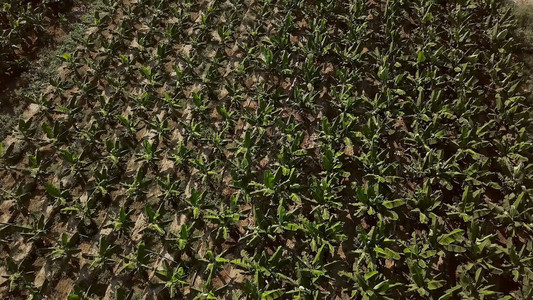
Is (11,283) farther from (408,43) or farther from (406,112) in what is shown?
(408,43)

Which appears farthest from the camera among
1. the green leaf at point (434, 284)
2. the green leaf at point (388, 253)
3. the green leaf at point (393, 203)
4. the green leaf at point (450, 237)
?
the green leaf at point (393, 203)

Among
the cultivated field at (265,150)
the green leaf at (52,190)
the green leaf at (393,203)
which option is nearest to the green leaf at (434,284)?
the cultivated field at (265,150)

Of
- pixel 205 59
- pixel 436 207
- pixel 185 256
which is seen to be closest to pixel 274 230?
pixel 185 256

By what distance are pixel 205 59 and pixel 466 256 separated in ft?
19.2

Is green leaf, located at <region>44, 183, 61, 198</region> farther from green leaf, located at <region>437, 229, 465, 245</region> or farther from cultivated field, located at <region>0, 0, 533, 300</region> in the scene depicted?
green leaf, located at <region>437, 229, 465, 245</region>

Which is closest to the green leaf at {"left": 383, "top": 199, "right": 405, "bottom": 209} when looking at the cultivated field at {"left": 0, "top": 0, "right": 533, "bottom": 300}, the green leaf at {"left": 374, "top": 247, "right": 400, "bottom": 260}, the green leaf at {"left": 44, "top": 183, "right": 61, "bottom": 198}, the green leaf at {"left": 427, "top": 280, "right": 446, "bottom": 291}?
the cultivated field at {"left": 0, "top": 0, "right": 533, "bottom": 300}

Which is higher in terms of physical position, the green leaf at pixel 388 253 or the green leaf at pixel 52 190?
the green leaf at pixel 388 253

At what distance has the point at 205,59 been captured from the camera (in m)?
7.70

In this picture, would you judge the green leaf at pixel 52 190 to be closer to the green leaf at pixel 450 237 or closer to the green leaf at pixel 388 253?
the green leaf at pixel 388 253

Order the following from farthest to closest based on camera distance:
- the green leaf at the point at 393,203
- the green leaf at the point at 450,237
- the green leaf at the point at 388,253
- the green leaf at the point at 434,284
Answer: the green leaf at the point at 393,203 < the green leaf at the point at 450,237 < the green leaf at the point at 388,253 < the green leaf at the point at 434,284

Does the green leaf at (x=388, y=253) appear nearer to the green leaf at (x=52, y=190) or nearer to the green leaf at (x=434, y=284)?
the green leaf at (x=434, y=284)

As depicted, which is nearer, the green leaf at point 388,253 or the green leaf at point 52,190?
the green leaf at point 388,253

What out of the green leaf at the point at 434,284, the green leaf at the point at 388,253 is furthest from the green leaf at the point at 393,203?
the green leaf at the point at 434,284

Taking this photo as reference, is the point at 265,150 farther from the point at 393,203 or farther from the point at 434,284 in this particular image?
the point at 434,284
